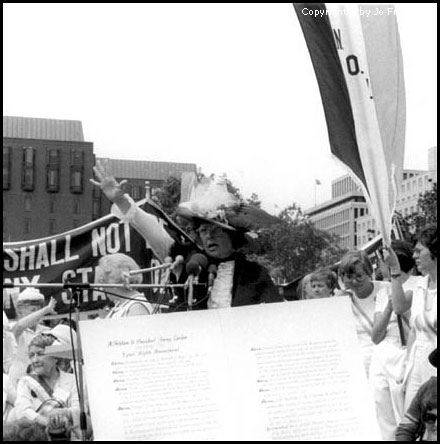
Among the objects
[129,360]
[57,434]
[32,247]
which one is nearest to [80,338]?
[129,360]

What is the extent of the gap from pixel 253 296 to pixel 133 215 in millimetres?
1228

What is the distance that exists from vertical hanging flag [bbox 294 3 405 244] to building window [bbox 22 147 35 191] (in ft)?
83.3

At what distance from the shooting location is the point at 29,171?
1485 inches

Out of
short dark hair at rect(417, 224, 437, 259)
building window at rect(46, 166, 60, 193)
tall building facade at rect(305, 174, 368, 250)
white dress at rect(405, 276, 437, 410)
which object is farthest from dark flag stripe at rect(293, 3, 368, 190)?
building window at rect(46, 166, 60, 193)

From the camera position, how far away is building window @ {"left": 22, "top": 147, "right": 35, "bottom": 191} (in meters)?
29.7

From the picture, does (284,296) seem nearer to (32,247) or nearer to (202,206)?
(202,206)

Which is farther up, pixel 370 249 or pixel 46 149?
pixel 46 149

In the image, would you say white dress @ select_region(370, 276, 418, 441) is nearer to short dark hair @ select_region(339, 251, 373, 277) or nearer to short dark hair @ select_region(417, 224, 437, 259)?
short dark hair @ select_region(339, 251, 373, 277)

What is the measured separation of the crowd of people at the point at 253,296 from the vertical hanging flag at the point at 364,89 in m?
0.34

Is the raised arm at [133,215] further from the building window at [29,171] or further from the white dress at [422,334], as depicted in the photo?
the building window at [29,171]

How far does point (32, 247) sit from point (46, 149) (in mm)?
24562

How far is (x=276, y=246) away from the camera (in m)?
5.37

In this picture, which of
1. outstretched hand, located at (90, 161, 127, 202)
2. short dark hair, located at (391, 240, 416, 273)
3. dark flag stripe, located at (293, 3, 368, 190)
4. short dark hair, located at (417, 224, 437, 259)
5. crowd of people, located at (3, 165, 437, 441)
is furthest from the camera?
outstretched hand, located at (90, 161, 127, 202)

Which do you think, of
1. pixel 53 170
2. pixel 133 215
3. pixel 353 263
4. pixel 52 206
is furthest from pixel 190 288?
pixel 52 206
